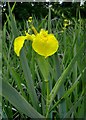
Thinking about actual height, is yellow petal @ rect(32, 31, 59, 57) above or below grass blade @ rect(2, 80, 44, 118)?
above

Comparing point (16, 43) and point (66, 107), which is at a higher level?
point (16, 43)

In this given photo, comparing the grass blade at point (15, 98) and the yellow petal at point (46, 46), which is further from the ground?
the yellow petal at point (46, 46)

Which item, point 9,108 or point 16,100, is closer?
point 16,100

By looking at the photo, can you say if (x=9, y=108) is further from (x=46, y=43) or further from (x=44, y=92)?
(x=46, y=43)

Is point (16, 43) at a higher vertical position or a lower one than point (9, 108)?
higher

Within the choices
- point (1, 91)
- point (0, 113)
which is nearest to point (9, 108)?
point (0, 113)

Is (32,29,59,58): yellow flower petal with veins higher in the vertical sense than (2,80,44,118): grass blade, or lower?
higher

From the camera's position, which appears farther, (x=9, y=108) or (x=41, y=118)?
(x=9, y=108)

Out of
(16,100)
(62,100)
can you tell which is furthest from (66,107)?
(16,100)

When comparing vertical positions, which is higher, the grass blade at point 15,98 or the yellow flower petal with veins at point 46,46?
the yellow flower petal with veins at point 46,46
